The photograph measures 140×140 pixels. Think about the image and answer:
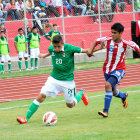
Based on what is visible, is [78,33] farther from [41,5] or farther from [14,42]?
[14,42]

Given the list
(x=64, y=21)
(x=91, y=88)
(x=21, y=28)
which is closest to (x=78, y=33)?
(x=64, y=21)

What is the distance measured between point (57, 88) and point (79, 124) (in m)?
1.08

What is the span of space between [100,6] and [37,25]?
12.0ft

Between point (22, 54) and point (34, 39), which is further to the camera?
point (34, 39)

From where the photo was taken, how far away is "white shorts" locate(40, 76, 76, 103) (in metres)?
8.46

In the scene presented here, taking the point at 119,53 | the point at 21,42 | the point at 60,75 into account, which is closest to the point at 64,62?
the point at 60,75

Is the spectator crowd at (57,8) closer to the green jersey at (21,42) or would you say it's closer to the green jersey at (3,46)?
the green jersey at (21,42)

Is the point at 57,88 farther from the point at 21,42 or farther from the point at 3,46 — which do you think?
the point at 21,42

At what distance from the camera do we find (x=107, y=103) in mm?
8562

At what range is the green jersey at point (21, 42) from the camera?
69.2 ft

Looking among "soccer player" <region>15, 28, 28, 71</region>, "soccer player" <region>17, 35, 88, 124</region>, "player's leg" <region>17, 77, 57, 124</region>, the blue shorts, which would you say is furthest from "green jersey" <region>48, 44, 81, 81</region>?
"soccer player" <region>15, 28, 28, 71</region>

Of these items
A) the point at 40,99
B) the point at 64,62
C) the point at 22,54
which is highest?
the point at 64,62

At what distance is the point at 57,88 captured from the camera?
28.2 ft

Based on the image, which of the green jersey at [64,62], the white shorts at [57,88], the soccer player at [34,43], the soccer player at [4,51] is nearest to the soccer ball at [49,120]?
the white shorts at [57,88]
